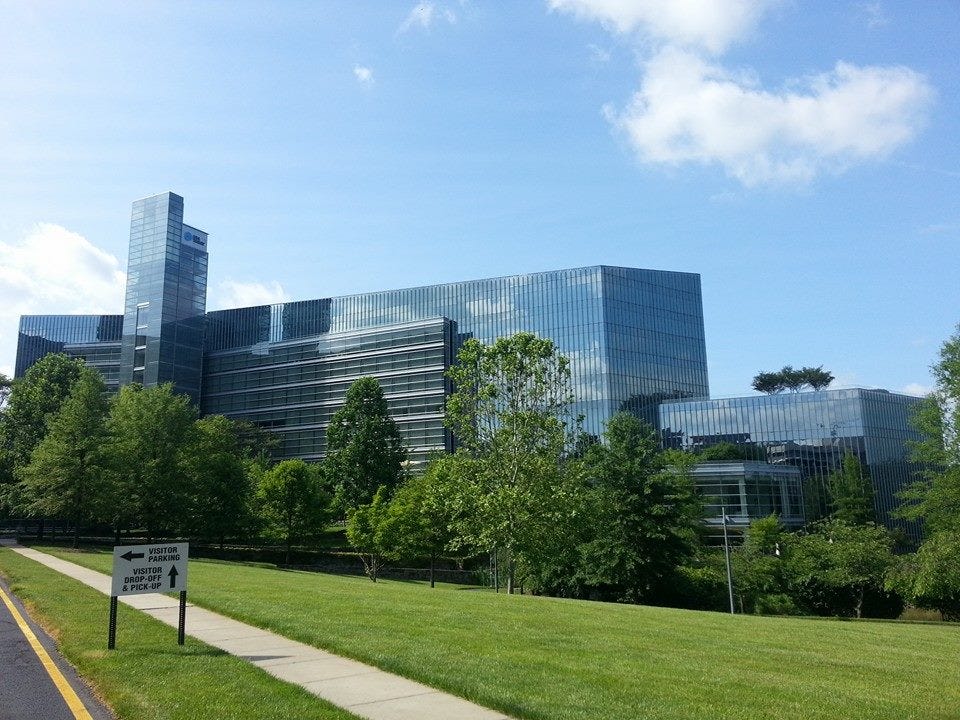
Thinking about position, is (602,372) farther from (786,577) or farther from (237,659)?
(237,659)

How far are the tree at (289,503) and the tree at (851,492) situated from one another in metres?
50.8

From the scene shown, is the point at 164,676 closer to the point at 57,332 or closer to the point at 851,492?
the point at 851,492

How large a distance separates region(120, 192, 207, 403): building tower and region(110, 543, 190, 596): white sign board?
105 metres

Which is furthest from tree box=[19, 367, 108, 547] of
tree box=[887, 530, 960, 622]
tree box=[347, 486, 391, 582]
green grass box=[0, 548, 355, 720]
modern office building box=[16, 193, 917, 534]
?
modern office building box=[16, 193, 917, 534]

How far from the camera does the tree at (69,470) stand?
4438 centimetres

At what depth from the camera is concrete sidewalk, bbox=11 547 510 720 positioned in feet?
28.2

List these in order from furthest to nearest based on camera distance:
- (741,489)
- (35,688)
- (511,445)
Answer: (741,489) → (511,445) → (35,688)

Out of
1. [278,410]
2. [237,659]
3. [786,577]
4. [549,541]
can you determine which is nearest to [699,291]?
[278,410]

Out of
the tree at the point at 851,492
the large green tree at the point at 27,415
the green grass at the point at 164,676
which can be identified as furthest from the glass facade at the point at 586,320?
the green grass at the point at 164,676

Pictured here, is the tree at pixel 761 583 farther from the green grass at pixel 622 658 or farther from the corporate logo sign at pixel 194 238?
the corporate logo sign at pixel 194 238

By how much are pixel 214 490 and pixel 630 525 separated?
32755mm

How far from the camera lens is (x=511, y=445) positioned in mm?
37062

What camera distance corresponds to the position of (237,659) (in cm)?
1131

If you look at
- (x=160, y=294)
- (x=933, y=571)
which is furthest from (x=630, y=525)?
(x=160, y=294)
